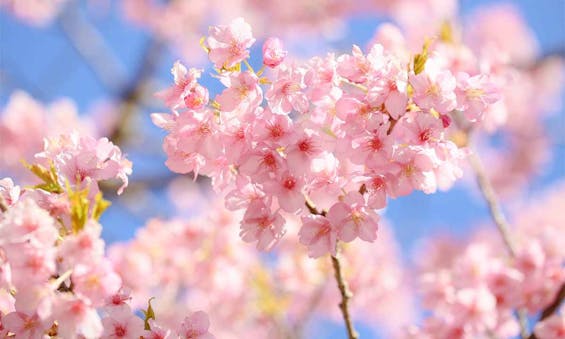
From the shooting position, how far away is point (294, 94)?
1.52 m

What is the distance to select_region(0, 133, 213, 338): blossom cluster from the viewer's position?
4.12 feet

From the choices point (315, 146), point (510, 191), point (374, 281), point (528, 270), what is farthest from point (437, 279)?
point (510, 191)

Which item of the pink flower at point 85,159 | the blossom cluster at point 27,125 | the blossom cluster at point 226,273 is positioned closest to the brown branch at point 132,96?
the blossom cluster at point 27,125

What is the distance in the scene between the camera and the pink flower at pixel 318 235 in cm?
157

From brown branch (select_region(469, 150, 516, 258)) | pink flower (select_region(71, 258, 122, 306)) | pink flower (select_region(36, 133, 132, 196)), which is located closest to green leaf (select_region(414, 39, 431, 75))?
pink flower (select_region(36, 133, 132, 196))

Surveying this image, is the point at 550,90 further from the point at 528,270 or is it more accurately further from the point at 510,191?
the point at 528,270

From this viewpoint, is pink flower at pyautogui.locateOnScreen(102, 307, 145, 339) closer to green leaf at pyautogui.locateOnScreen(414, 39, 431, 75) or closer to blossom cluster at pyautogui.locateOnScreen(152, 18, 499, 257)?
blossom cluster at pyautogui.locateOnScreen(152, 18, 499, 257)

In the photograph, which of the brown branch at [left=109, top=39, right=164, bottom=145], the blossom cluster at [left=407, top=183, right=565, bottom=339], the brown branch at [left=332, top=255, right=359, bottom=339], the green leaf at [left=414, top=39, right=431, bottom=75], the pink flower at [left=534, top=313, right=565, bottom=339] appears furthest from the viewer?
the brown branch at [left=109, top=39, right=164, bottom=145]

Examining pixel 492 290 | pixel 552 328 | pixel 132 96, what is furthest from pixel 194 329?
pixel 132 96

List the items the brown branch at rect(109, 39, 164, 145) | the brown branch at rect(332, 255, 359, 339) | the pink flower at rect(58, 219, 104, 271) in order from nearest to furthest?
the pink flower at rect(58, 219, 104, 271) < the brown branch at rect(332, 255, 359, 339) < the brown branch at rect(109, 39, 164, 145)

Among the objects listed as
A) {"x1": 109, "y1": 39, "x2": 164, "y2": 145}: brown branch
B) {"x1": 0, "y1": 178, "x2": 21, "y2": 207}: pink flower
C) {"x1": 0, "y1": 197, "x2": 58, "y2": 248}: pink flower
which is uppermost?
{"x1": 109, "y1": 39, "x2": 164, "y2": 145}: brown branch

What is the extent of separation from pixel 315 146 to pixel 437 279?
132 cm

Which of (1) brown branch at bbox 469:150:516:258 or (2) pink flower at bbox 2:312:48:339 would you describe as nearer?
(2) pink flower at bbox 2:312:48:339

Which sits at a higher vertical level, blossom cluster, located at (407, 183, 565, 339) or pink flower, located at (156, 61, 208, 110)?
Result: pink flower, located at (156, 61, 208, 110)
